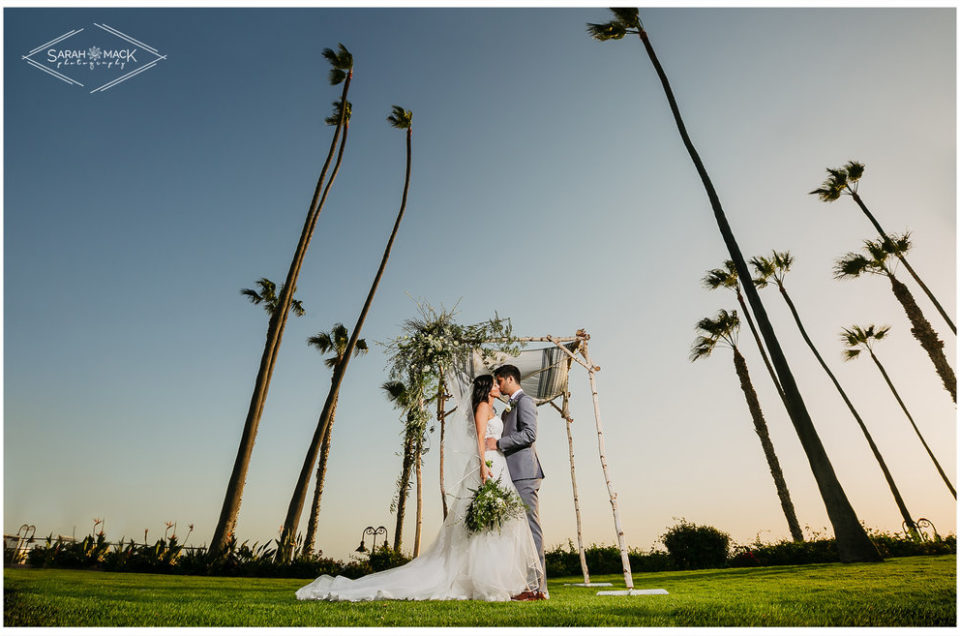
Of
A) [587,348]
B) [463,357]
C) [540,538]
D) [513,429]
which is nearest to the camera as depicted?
[540,538]

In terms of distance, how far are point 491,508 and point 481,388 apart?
1.55 metres

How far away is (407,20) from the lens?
7.36m

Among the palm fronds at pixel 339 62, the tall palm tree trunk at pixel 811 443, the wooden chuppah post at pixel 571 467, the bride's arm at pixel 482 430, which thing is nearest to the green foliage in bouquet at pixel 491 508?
the bride's arm at pixel 482 430

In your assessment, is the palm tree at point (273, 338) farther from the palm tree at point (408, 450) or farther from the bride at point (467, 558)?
the bride at point (467, 558)

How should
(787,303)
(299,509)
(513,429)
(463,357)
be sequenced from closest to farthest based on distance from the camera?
(513,429), (463,357), (299,509), (787,303)

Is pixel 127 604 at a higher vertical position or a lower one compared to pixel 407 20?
lower

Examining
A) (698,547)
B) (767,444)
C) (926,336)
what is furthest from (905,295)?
(698,547)

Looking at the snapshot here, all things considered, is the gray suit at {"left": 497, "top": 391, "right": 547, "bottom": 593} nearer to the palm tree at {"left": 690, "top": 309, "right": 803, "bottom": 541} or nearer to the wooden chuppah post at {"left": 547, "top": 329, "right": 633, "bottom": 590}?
the wooden chuppah post at {"left": 547, "top": 329, "right": 633, "bottom": 590}

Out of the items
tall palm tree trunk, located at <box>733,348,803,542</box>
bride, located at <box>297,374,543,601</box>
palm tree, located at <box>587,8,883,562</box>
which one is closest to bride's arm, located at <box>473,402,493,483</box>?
Result: bride, located at <box>297,374,543,601</box>

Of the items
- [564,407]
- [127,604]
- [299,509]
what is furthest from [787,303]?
[127,604]

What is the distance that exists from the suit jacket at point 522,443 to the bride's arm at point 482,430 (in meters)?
0.24

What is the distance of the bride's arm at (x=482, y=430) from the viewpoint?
5520 mm
